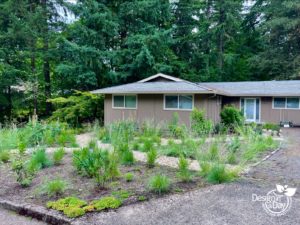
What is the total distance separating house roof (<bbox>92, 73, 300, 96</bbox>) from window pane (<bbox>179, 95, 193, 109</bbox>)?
17.7 inches

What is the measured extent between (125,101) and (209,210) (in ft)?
37.8

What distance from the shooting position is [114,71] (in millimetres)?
18953

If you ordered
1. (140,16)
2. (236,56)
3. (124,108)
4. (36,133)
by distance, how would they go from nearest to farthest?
(36,133) → (124,108) → (140,16) → (236,56)

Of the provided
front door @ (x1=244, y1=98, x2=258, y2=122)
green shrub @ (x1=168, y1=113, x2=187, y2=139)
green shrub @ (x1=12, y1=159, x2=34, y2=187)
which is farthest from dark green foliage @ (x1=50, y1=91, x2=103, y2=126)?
green shrub @ (x1=12, y1=159, x2=34, y2=187)

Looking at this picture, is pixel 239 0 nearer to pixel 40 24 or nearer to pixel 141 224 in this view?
pixel 40 24

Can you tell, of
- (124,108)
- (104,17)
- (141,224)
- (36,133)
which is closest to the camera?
(141,224)

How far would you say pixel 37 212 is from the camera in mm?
3512

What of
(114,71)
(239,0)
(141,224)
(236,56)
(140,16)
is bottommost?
(141,224)

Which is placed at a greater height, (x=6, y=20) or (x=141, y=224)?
(x=6, y=20)

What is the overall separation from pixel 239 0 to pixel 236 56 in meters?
5.61

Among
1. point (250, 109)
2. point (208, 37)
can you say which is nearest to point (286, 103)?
point (250, 109)

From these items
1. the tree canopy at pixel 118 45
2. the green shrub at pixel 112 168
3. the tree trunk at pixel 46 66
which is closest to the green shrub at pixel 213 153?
the green shrub at pixel 112 168

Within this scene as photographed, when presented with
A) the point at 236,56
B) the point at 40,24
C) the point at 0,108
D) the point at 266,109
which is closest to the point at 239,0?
the point at 236,56

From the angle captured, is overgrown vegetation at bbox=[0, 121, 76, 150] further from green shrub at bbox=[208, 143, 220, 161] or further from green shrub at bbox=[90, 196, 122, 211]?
green shrub at bbox=[90, 196, 122, 211]
